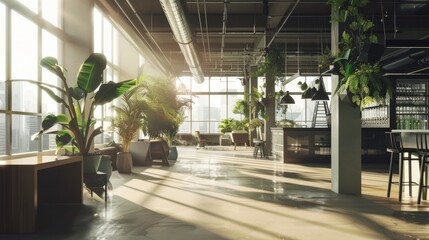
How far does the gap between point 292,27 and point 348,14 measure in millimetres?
7282

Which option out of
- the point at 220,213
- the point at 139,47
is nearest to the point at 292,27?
the point at 139,47

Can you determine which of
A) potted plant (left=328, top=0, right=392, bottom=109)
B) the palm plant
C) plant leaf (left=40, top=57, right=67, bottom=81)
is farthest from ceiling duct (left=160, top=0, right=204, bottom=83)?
potted plant (left=328, top=0, right=392, bottom=109)

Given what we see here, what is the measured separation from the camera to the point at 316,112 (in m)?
20.6

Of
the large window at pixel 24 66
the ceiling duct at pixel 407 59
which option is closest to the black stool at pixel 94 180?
the large window at pixel 24 66

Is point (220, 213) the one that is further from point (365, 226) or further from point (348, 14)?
point (348, 14)

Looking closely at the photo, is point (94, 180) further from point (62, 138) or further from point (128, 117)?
point (128, 117)

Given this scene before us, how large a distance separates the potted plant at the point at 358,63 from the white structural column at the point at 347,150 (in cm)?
37

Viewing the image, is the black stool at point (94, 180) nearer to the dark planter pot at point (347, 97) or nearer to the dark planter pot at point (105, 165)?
the dark planter pot at point (105, 165)

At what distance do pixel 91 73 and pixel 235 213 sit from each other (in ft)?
8.47

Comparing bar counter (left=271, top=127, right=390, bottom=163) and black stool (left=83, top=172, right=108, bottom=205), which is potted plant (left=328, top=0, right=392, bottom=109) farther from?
bar counter (left=271, top=127, right=390, bottom=163)

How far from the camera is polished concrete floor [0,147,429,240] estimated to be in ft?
12.0

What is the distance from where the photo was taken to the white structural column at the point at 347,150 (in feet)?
19.9

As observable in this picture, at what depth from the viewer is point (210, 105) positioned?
78.5 feet

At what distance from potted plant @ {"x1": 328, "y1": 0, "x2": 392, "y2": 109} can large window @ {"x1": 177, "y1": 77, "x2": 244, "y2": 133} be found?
17.9 meters
